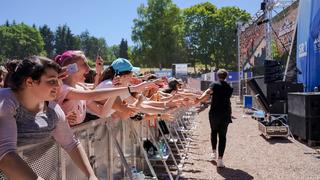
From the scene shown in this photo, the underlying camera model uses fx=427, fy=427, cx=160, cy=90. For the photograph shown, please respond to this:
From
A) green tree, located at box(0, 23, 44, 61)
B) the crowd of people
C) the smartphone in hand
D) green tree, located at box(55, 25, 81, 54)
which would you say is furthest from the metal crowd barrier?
green tree, located at box(55, 25, 81, 54)

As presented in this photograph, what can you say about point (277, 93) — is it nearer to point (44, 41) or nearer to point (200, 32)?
point (200, 32)

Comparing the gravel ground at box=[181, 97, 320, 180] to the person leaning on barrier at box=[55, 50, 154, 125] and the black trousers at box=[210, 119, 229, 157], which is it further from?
the person leaning on barrier at box=[55, 50, 154, 125]

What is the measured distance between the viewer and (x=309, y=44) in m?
12.8

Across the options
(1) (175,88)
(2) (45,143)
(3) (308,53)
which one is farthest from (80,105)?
(3) (308,53)

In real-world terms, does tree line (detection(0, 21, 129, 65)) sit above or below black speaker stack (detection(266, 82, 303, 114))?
above

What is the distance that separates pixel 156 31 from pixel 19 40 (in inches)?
2426

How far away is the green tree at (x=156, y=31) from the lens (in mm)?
64562

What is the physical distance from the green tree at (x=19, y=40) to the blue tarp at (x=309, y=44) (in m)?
101

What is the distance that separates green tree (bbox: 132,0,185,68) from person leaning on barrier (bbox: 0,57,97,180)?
62.4m

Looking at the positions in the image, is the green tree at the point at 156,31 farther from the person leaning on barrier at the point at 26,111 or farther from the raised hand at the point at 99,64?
the person leaning on barrier at the point at 26,111

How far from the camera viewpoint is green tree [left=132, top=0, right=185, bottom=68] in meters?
64.6

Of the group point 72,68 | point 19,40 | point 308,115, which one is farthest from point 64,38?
point 72,68

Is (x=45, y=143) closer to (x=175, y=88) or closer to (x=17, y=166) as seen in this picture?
(x=17, y=166)

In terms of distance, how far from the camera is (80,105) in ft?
13.1
